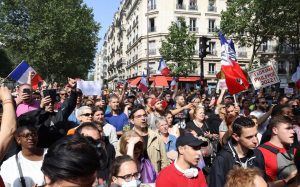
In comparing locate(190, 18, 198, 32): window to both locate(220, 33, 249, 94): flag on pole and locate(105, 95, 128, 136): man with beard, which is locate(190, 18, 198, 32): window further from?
locate(105, 95, 128, 136): man with beard

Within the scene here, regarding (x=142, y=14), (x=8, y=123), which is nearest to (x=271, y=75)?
(x=8, y=123)

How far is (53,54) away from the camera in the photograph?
3662 cm

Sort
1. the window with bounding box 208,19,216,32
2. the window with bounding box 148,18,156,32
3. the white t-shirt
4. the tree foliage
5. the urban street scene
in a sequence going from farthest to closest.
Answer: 1. the window with bounding box 148,18,156,32
2. the window with bounding box 208,19,216,32
3. the tree foliage
4. the white t-shirt
5. the urban street scene

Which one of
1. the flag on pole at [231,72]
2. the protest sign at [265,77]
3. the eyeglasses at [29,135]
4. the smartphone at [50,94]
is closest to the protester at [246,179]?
the eyeglasses at [29,135]

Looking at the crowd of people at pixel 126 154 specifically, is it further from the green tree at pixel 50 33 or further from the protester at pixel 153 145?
the green tree at pixel 50 33

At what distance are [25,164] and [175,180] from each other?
1339mm

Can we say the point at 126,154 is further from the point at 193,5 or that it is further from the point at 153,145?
the point at 193,5

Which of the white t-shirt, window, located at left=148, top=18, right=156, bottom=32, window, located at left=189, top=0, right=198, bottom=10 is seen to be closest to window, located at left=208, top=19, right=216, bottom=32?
window, located at left=189, top=0, right=198, bottom=10

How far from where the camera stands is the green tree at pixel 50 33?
35719 mm

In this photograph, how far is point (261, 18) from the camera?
31859 millimetres

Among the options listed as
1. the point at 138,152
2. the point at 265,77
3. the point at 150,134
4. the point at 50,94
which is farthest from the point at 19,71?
the point at 265,77

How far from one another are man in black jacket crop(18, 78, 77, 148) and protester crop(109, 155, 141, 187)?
4.29ft

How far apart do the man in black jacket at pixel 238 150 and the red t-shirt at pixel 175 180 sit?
0.40ft

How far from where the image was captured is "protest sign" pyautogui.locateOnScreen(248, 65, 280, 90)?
9.76 meters
